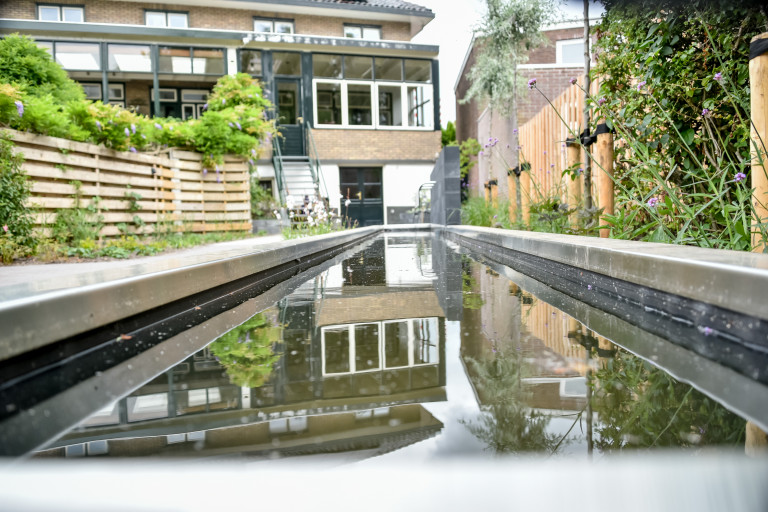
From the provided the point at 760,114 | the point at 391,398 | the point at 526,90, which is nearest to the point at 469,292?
the point at 760,114

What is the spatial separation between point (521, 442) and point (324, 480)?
372mm

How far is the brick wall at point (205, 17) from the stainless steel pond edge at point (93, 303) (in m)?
17.3

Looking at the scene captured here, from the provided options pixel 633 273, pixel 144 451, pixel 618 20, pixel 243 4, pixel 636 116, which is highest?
pixel 243 4

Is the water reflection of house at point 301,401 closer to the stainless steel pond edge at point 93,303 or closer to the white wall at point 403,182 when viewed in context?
the stainless steel pond edge at point 93,303

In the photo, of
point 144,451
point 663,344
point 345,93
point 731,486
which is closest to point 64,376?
point 144,451

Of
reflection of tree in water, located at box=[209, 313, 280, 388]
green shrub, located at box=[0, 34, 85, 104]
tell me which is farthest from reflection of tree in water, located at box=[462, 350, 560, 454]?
green shrub, located at box=[0, 34, 85, 104]

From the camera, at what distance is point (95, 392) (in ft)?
4.10

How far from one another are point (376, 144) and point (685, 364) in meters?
17.3

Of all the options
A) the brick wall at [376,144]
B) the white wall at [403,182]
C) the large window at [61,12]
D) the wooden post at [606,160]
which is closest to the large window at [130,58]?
the large window at [61,12]

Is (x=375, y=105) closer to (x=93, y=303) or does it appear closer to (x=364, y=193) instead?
(x=364, y=193)

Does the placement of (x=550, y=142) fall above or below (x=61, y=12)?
below

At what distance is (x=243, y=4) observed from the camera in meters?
17.7

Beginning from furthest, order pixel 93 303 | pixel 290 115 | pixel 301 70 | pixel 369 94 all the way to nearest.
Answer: pixel 369 94 → pixel 290 115 → pixel 301 70 → pixel 93 303

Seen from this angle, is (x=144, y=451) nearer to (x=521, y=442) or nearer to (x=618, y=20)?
(x=521, y=442)
